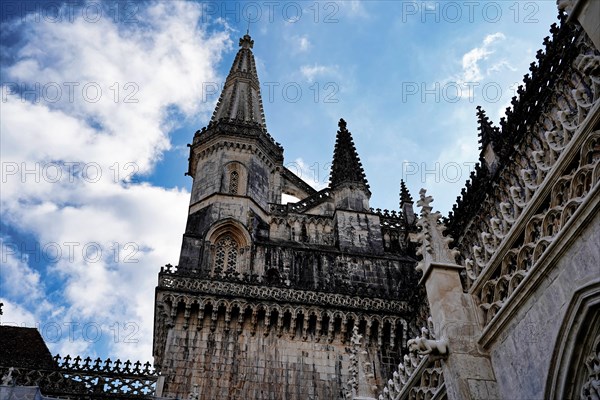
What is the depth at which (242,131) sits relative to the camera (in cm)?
2783

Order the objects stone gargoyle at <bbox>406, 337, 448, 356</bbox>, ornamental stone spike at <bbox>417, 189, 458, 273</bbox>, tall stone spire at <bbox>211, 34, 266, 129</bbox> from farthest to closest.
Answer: tall stone spire at <bbox>211, 34, 266, 129</bbox>, ornamental stone spike at <bbox>417, 189, 458, 273</bbox>, stone gargoyle at <bbox>406, 337, 448, 356</bbox>

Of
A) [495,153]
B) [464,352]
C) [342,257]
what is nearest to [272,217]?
[342,257]

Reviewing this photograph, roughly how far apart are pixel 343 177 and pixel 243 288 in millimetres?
8989

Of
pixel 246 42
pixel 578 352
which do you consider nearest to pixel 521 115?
pixel 578 352

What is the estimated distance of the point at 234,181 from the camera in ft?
86.1

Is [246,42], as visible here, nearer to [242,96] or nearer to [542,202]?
[242,96]

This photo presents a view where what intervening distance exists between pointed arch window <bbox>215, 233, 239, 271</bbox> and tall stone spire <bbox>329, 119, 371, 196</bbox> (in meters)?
6.10

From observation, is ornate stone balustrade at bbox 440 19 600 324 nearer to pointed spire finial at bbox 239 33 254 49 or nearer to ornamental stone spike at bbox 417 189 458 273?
ornamental stone spike at bbox 417 189 458 273

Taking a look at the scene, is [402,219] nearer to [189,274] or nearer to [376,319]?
[376,319]

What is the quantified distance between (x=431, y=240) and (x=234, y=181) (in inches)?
733

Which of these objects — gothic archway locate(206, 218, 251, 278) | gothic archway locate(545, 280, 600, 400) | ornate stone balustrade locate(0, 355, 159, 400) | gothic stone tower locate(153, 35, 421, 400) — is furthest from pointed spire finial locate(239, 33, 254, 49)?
gothic archway locate(545, 280, 600, 400)

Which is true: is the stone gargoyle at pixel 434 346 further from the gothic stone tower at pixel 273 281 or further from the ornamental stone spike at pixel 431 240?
the gothic stone tower at pixel 273 281

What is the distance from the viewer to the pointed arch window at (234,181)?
25.8 meters

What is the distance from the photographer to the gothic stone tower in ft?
63.6
